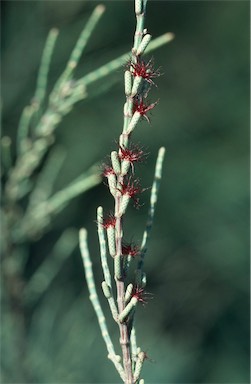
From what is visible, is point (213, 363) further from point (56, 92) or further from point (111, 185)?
point (111, 185)

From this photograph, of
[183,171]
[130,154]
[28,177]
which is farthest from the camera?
[183,171]

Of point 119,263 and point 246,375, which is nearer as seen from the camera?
point 119,263

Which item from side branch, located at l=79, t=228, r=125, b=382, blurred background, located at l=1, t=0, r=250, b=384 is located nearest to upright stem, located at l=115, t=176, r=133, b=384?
side branch, located at l=79, t=228, r=125, b=382

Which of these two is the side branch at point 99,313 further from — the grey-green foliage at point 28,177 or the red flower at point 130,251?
the grey-green foliage at point 28,177

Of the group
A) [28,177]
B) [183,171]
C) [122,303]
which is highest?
[183,171]

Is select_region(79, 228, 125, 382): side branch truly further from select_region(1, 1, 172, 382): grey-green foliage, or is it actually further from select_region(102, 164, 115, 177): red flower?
select_region(1, 1, 172, 382): grey-green foliage

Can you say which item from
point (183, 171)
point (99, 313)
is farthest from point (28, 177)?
point (183, 171)

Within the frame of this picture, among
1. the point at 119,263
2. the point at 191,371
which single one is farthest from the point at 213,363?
the point at 119,263

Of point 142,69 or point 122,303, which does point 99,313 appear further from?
point 142,69

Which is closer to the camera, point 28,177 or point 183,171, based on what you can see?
point 28,177
